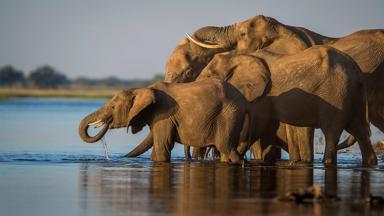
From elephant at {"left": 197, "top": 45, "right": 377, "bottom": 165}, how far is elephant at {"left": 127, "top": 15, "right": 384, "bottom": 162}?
94 cm

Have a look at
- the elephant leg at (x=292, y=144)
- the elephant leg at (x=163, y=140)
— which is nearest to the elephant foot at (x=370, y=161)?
the elephant leg at (x=292, y=144)

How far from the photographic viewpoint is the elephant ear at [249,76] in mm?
23527

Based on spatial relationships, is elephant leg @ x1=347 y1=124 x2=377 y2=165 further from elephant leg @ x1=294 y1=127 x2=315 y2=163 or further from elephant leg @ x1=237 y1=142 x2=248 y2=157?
elephant leg @ x1=237 y1=142 x2=248 y2=157

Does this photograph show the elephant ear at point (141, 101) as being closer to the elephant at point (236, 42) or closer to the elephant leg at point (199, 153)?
the elephant leg at point (199, 153)

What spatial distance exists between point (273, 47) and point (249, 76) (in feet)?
9.04

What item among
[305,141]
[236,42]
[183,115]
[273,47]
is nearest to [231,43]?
[236,42]

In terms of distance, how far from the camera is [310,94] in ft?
76.4

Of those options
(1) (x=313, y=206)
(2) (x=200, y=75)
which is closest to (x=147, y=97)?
(2) (x=200, y=75)

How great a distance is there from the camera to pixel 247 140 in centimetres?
2316

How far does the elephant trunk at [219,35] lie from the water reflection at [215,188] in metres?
5.89

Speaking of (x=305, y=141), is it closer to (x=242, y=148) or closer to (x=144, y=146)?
(x=242, y=148)

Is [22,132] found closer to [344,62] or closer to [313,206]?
[344,62]

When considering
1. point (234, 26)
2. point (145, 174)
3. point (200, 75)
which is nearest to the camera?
point (145, 174)

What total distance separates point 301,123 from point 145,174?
4.71m
